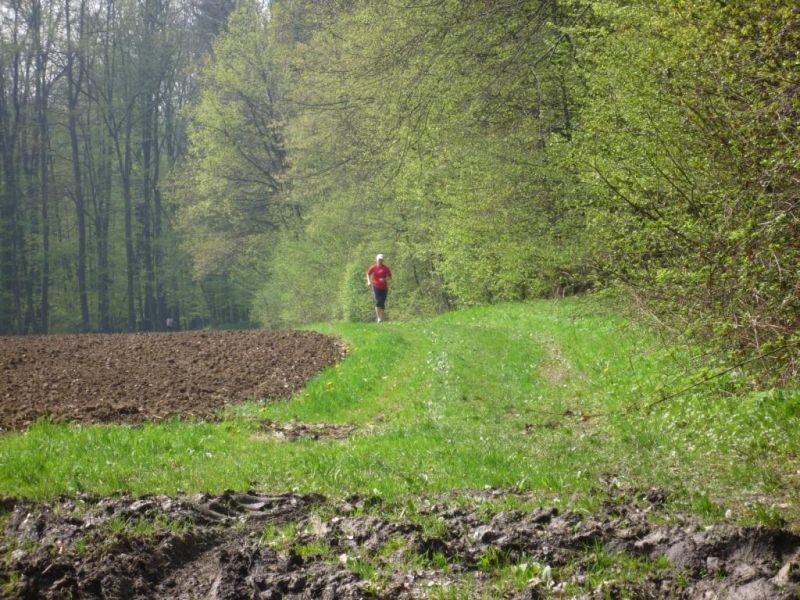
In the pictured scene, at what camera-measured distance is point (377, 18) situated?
2008cm

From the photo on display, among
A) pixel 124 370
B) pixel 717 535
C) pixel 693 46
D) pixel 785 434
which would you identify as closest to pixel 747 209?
pixel 785 434

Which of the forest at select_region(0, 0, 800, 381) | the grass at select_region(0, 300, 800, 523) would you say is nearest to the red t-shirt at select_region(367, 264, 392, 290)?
the forest at select_region(0, 0, 800, 381)

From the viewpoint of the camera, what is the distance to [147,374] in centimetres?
1603

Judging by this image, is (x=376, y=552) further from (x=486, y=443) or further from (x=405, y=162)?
(x=405, y=162)

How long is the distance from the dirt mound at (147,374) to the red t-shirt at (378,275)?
12.6 ft

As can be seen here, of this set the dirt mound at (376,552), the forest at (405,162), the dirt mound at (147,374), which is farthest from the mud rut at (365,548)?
the dirt mound at (147,374)

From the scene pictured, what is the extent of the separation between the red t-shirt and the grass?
37.9 ft

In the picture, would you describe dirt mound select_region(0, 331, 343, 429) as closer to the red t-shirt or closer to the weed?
the red t-shirt

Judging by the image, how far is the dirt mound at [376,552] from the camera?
4734 mm

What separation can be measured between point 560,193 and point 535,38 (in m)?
4.88

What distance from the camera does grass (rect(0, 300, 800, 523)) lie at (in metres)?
7.35

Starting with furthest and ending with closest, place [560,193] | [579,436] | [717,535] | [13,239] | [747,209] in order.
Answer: [13,239] → [560,193] → [579,436] → [747,209] → [717,535]

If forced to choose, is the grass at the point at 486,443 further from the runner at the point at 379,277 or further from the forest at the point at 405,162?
the runner at the point at 379,277

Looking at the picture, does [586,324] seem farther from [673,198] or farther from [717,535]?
[717,535]
